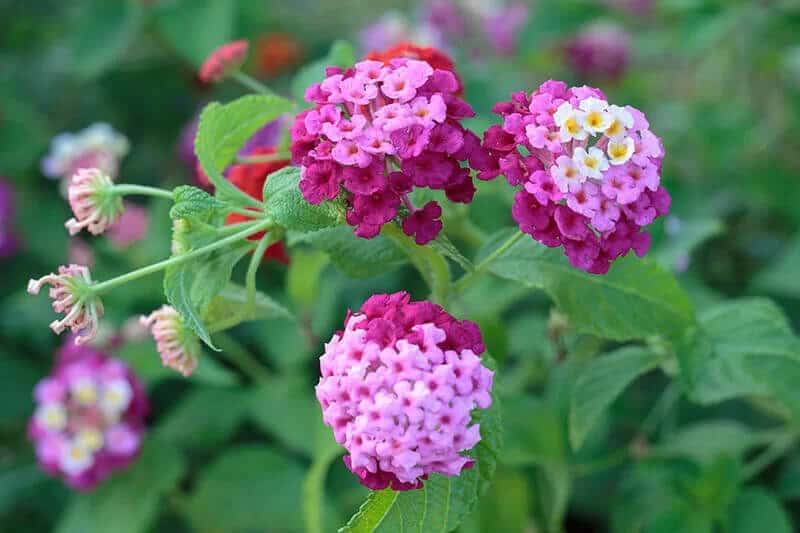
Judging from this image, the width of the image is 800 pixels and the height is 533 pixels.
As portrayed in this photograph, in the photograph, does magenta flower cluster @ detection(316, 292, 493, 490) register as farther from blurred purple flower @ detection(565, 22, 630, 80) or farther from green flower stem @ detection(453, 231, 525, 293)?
blurred purple flower @ detection(565, 22, 630, 80)

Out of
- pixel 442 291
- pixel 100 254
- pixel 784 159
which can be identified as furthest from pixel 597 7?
pixel 442 291

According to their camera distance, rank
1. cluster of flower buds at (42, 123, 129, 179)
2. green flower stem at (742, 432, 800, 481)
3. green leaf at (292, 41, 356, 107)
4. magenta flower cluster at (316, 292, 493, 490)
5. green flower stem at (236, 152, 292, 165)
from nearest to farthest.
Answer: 1. magenta flower cluster at (316, 292, 493, 490)
2. green flower stem at (236, 152, 292, 165)
3. green leaf at (292, 41, 356, 107)
4. green flower stem at (742, 432, 800, 481)
5. cluster of flower buds at (42, 123, 129, 179)

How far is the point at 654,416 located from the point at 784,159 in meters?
0.90

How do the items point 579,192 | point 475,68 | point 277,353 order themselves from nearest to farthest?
point 579,192 < point 277,353 < point 475,68

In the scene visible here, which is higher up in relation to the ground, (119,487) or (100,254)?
(100,254)

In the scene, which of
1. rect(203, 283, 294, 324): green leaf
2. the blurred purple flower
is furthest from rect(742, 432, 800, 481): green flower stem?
the blurred purple flower

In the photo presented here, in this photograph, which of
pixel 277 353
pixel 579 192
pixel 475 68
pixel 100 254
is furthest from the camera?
pixel 475 68

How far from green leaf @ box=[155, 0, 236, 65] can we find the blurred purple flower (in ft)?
2.61

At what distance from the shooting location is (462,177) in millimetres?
839

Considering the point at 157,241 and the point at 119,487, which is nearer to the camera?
the point at 119,487

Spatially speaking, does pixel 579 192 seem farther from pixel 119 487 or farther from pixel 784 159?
pixel 784 159

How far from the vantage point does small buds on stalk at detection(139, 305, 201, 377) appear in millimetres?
939

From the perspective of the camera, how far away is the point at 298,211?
84 centimetres

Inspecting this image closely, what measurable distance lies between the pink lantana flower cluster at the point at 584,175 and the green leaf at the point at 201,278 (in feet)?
0.84
